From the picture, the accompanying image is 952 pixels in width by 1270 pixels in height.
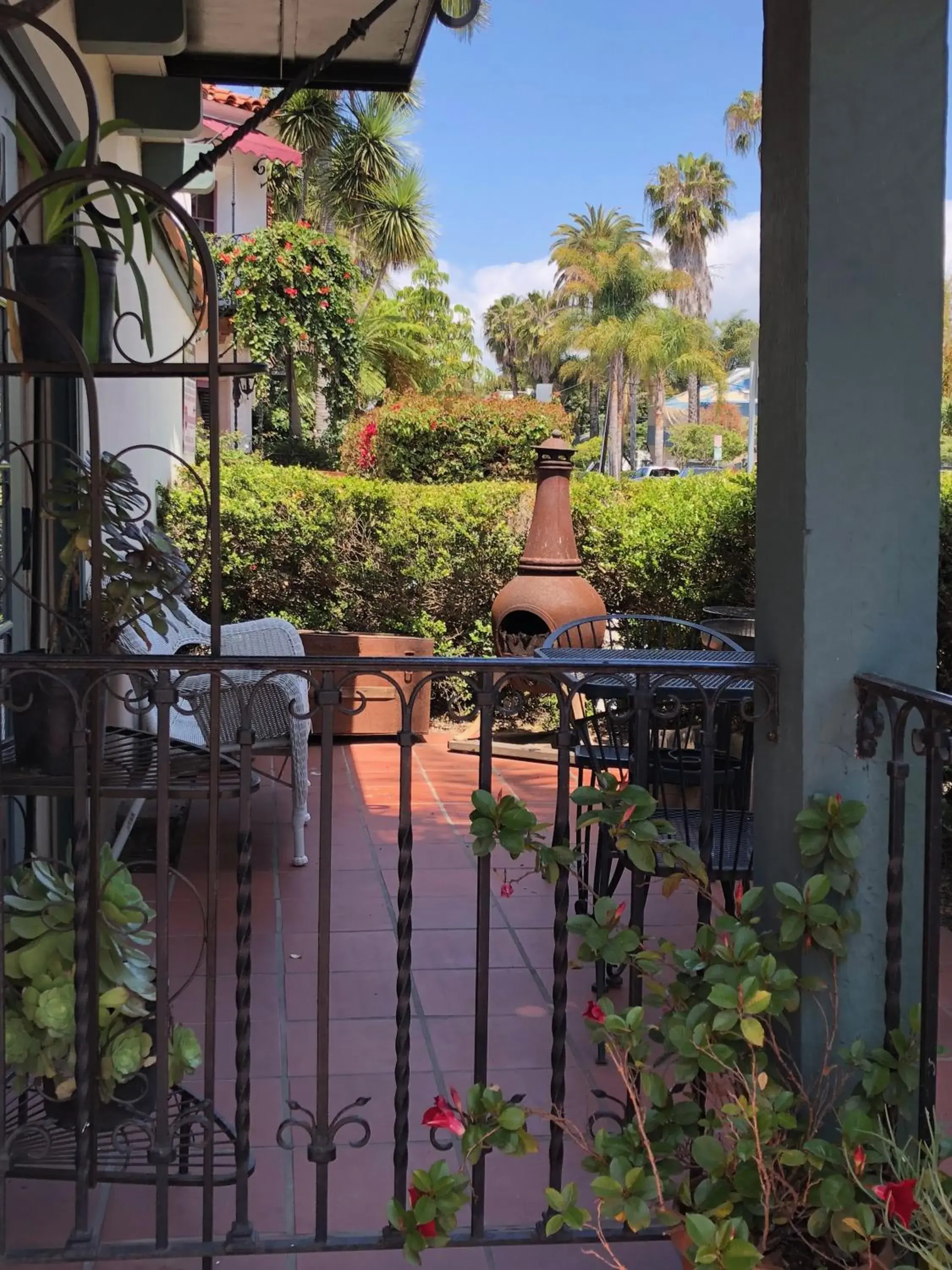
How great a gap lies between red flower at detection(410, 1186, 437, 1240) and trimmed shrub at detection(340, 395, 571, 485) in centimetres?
1077

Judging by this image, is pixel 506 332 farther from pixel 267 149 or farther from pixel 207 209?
pixel 267 149

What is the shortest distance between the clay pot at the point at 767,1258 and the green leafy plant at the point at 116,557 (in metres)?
1.29

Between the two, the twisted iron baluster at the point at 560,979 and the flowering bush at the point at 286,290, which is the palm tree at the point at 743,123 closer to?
the flowering bush at the point at 286,290

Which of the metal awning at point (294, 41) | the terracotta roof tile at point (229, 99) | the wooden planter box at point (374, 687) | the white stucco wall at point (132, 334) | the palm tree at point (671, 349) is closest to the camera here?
the white stucco wall at point (132, 334)

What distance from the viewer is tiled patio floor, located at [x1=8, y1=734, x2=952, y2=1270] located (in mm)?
2281

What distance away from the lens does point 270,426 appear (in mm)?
21266

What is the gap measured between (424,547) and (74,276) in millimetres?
4947

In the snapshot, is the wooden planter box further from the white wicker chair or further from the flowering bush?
the flowering bush

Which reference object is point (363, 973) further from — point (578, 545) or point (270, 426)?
point (270, 426)

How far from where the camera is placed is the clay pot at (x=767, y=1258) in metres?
1.73

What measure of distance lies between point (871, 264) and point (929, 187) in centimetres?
14

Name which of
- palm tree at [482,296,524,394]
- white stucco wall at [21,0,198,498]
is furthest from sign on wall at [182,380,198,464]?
palm tree at [482,296,524,394]

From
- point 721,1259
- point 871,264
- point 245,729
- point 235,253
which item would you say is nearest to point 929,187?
point 871,264

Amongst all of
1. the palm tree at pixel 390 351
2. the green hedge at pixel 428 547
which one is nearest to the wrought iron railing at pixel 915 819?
the green hedge at pixel 428 547
